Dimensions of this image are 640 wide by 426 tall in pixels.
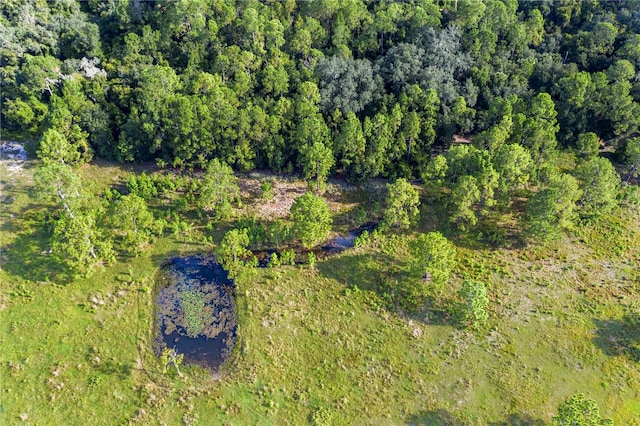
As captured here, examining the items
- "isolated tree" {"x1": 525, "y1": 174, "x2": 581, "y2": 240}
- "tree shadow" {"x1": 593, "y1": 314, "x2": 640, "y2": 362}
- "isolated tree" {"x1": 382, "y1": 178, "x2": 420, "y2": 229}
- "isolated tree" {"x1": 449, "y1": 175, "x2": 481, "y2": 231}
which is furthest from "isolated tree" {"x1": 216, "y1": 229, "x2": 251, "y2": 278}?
"tree shadow" {"x1": 593, "y1": 314, "x2": 640, "y2": 362}

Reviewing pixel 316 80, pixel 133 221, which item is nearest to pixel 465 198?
pixel 316 80

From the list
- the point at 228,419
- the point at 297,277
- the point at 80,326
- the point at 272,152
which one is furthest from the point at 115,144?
the point at 228,419

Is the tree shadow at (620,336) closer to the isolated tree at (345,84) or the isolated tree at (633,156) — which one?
the isolated tree at (633,156)

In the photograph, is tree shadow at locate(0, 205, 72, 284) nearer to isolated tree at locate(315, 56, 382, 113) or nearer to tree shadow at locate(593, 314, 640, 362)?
isolated tree at locate(315, 56, 382, 113)

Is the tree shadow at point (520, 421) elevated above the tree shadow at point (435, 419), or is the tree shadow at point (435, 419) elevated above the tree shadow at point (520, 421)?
the tree shadow at point (520, 421)

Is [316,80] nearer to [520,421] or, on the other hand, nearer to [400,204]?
[400,204]

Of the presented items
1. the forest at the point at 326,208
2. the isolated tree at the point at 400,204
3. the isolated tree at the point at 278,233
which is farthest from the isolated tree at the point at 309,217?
the isolated tree at the point at 400,204
